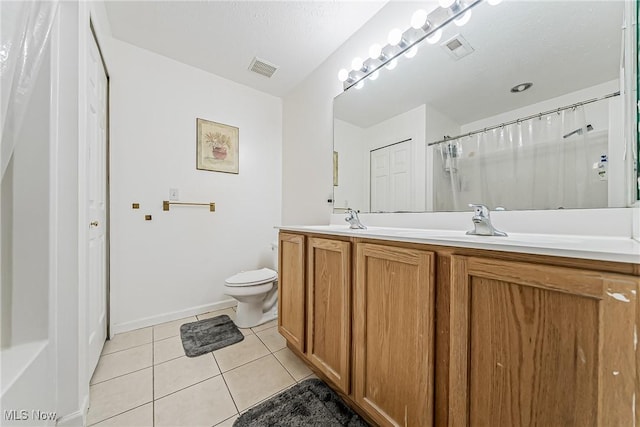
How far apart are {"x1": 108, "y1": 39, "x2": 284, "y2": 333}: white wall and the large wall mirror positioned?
4.77 feet

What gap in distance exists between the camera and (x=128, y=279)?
1.82 metres

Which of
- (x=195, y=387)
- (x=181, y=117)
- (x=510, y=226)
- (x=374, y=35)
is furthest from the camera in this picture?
(x=181, y=117)

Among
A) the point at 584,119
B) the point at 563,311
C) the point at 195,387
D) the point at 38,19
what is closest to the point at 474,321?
the point at 563,311

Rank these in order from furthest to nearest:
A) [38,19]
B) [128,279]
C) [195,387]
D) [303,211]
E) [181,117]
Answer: [303,211], [181,117], [128,279], [195,387], [38,19]

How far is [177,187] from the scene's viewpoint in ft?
6.63

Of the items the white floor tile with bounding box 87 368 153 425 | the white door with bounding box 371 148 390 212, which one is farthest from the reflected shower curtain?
the white floor tile with bounding box 87 368 153 425

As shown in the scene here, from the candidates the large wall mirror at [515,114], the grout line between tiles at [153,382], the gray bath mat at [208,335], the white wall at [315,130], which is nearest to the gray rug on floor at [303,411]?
the grout line between tiles at [153,382]

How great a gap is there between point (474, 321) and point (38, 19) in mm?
1708

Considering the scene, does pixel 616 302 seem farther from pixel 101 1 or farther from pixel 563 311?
pixel 101 1

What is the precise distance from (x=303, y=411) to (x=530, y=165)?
1.47 metres

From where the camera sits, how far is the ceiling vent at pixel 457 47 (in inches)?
45.0

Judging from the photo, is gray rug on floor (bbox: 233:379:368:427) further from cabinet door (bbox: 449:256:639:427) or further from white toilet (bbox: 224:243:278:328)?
white toilet (bbox: 224:243:278:328)

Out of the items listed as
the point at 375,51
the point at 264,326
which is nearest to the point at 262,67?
the point at 375,51

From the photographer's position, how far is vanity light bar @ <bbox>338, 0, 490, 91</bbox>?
1.14m
